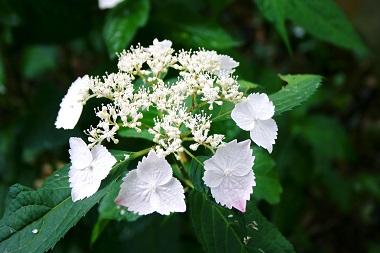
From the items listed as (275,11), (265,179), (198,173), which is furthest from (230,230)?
(275,11)

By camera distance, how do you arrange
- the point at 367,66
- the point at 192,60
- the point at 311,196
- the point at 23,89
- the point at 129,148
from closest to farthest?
1. the point at 192,60
2. the point at 129,148
3. the point at 23,89
4. the point at 311,196
5. the point at 367,66

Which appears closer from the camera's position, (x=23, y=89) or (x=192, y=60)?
(x=192, y=60)

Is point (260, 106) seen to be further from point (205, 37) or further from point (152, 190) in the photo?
point (205, 37)

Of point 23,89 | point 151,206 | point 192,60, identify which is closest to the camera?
point 151,206

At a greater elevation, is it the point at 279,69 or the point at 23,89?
the point at 23,89

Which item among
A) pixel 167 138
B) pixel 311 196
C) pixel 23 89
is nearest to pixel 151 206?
pixel 167 138

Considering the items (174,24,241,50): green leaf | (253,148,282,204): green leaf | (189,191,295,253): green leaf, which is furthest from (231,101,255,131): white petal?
(174,24,241,50): green leaf

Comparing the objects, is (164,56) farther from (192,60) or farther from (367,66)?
(367,66)
